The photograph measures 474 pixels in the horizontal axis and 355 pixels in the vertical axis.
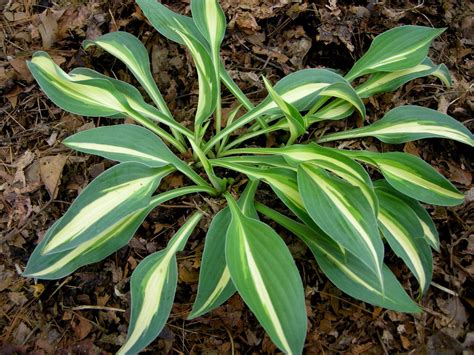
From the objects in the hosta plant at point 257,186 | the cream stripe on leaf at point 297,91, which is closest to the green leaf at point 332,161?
the hosta plant at point 257,186

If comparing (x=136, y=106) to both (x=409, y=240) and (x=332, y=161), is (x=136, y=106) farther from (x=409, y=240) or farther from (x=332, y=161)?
(x=409, y=240)

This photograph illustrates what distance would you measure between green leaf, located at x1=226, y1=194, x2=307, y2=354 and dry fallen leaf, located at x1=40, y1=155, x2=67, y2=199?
76cm

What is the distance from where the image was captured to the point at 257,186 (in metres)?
1.58

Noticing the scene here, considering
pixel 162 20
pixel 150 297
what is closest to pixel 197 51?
pixel 162 20

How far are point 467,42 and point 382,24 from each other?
0.40 m

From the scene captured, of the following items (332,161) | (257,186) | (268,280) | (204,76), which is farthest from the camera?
(257,186)

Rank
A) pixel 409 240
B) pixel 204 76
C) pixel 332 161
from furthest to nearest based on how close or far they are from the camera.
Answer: pixel 204 76
pixel 409 240
pixel 332 161

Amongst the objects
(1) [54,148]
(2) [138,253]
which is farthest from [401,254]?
(1) [54,148]

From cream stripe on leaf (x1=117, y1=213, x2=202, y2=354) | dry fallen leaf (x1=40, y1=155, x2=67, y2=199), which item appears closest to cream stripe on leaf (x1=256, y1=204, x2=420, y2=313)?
cream stripe on leaf (x1=117, y1=213, x2=202, y2=354)

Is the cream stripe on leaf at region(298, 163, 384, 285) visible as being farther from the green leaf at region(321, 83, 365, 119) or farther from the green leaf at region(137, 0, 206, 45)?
the green leaf at region(137, 0, 206, 45)

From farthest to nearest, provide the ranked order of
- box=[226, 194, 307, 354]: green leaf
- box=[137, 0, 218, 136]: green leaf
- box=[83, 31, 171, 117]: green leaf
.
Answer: box=[83, 31, 171, 117]: green leaf, box=[137, 0, 218, 136]: green leaf, box=[226, 194, 307, 354]: green leaf

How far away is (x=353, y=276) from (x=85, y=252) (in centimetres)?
82

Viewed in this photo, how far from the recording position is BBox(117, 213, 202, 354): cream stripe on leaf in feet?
3.92

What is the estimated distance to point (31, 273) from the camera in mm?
1244
